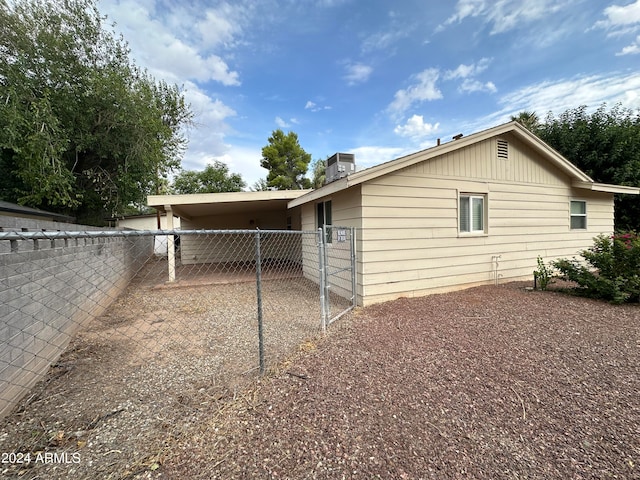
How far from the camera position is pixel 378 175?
16.4 feet

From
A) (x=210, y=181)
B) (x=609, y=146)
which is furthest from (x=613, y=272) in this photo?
(x=210, y=181)

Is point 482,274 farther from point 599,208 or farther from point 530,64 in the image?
point 530,64

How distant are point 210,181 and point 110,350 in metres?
29.4

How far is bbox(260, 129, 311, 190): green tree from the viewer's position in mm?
23453

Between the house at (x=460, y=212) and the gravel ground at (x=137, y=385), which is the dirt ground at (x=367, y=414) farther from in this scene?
the house at (x=460, y=212)

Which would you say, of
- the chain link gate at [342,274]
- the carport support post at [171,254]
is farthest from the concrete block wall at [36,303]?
the chain link gate at [342,274]

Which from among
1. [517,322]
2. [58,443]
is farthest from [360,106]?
[58,443]

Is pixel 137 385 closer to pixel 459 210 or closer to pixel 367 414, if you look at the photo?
pixel 367 414

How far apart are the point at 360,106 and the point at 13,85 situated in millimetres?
12878

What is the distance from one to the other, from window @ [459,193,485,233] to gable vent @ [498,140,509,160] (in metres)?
1.18

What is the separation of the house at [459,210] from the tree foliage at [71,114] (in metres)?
5.72

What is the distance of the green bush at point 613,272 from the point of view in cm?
492

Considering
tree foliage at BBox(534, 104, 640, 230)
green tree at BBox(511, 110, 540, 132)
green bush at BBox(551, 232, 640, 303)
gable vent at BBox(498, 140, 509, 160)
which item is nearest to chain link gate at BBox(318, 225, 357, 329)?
gable vent at BBox(498, 140, 509, 160)

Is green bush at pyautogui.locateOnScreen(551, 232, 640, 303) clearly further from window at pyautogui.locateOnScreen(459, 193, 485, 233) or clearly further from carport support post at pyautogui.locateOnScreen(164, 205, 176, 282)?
carport support post at pyautogui.locateOnScreen(164, 205, 176, 282)
